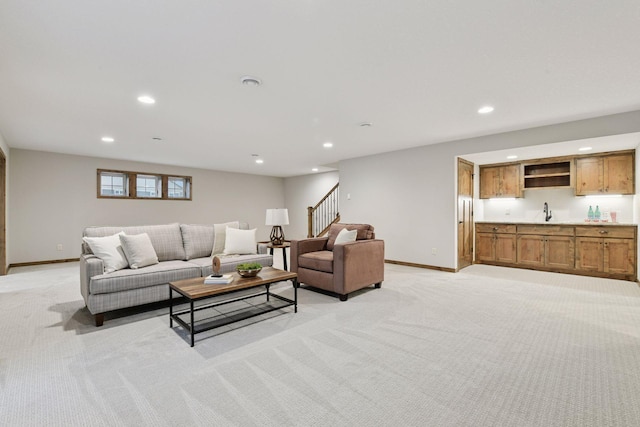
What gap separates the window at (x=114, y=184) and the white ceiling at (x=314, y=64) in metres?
2.46

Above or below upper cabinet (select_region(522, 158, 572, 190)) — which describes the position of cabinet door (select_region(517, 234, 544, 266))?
below

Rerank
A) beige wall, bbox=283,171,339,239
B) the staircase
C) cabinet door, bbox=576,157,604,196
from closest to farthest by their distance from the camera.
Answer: cabinet door, bbox=576,157,604,196 → the staircase → beige wall, bbox=283,171,339,239

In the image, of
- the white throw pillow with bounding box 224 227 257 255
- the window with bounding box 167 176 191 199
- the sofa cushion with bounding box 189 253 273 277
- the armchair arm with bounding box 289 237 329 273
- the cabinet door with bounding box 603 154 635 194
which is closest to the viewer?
the sofa cushion with bounding box 189 253 273 277

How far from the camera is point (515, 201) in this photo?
20.6 feet

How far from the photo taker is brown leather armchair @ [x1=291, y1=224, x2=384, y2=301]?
372 centimetres

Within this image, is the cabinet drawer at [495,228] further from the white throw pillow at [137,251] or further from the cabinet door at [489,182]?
the white throw pillow at [137,251]

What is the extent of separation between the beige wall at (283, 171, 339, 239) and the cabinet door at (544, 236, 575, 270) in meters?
5.22

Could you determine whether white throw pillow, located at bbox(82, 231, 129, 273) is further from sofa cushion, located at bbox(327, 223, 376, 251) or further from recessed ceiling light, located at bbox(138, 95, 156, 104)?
sofa cushion, located at bbox(327, 223, 376, 251)

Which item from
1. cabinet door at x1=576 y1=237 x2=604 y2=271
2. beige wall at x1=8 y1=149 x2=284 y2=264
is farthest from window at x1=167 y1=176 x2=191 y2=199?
cabinet door at x1=576 y1=237 x2=604 y2=271

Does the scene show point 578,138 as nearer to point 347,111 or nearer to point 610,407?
point 347,111

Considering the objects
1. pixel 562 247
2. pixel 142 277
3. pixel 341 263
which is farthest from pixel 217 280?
pixel 562 247

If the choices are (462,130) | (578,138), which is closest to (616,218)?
(578,138)

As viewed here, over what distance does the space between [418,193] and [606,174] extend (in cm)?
299

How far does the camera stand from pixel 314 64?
253 centimetres
